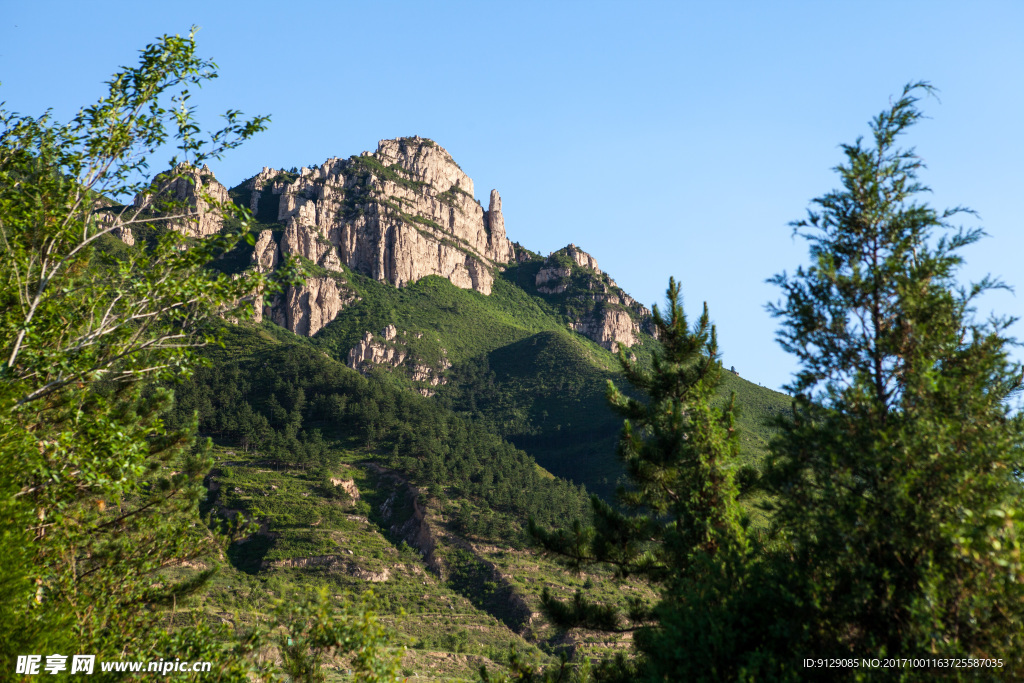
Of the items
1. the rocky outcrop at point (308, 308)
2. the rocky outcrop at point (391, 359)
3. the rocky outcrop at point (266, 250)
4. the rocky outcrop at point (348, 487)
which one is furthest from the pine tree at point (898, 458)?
the rocky outcrop at point (266, 250)

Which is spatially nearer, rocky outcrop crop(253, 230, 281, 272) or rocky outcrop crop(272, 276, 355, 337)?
rocky outcrop crop(253, 230, 281, 272)

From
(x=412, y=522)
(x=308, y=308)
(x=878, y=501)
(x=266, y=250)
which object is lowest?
(x=412, y=522)

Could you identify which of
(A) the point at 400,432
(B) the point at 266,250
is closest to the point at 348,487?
(A) the point at 400,432

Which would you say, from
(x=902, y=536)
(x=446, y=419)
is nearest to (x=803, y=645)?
(x=902, y=536)

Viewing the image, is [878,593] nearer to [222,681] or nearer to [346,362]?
[222,681]

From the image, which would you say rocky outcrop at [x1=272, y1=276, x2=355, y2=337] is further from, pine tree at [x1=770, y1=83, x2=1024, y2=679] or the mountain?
pine tree at [x1=770, y1=83, x2=1024, y2=679]

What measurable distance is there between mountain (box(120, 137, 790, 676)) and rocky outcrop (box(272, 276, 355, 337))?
0.53m

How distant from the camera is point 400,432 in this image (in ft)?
317

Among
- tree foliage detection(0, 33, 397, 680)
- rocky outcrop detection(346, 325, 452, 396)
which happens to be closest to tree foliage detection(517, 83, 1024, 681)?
tree foliage detection(0, 33, 397, 680)

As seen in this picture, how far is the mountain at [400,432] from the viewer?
53.8m

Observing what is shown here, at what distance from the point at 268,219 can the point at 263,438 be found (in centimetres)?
12403

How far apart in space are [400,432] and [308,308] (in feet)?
256

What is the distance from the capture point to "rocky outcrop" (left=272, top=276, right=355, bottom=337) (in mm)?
156875

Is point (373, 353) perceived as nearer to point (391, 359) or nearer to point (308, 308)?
point (391, 359)
